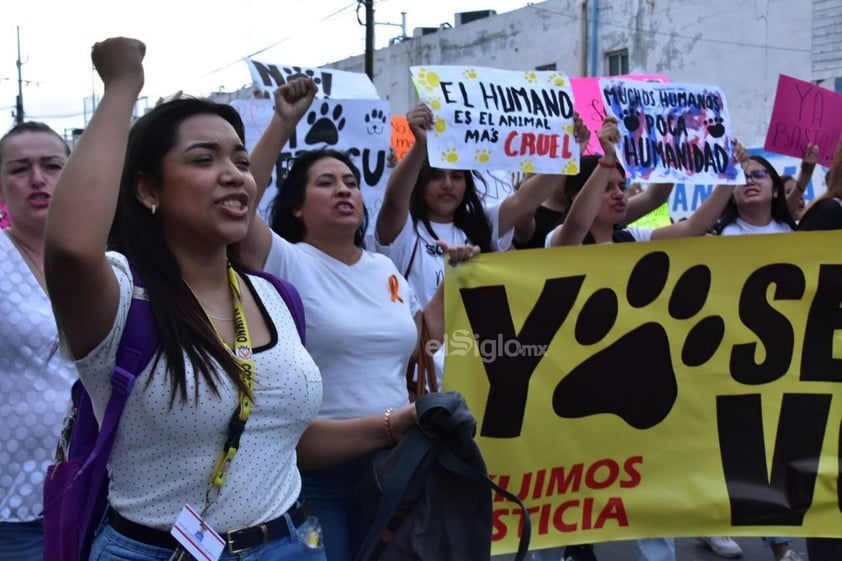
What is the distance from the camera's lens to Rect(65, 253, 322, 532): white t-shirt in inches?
73.6

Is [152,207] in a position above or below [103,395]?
above

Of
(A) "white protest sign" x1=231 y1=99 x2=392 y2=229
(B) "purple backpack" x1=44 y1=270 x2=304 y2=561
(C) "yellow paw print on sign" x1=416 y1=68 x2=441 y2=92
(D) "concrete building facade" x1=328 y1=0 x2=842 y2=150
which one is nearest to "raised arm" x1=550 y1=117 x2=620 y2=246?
(C) "yellow paw print on sign" x1=416 y1=68 x2=441 y2=92

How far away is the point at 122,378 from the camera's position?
1.83 metres

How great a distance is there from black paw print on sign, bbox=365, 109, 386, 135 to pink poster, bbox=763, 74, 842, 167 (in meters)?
2.49

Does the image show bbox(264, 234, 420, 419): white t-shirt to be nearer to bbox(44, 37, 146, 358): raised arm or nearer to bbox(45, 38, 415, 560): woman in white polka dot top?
bbox(45, 38, 415, 560): woman in white polka dot top

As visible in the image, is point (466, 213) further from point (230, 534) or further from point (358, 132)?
point (230, 534)

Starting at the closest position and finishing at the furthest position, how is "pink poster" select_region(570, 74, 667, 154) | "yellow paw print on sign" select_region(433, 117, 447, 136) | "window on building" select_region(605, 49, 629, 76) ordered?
"yellow paw print on sign" select_region(433, 117, 447, 136), "pink poster" select_region(570, 74, 667, 154), "window on building" select_region(605, 49, 629, 76)

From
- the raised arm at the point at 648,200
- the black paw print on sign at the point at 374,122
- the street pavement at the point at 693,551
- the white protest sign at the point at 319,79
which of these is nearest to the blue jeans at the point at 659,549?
the street pavement at the point at 693,551

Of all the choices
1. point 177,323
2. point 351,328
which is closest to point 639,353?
point 351,328

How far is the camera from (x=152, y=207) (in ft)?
6.82

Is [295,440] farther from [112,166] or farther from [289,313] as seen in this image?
[112,166]

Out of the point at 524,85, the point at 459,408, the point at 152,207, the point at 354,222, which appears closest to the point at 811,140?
the point at 524,85

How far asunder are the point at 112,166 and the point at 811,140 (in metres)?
5.43

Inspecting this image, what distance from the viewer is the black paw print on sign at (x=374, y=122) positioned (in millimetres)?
5195
